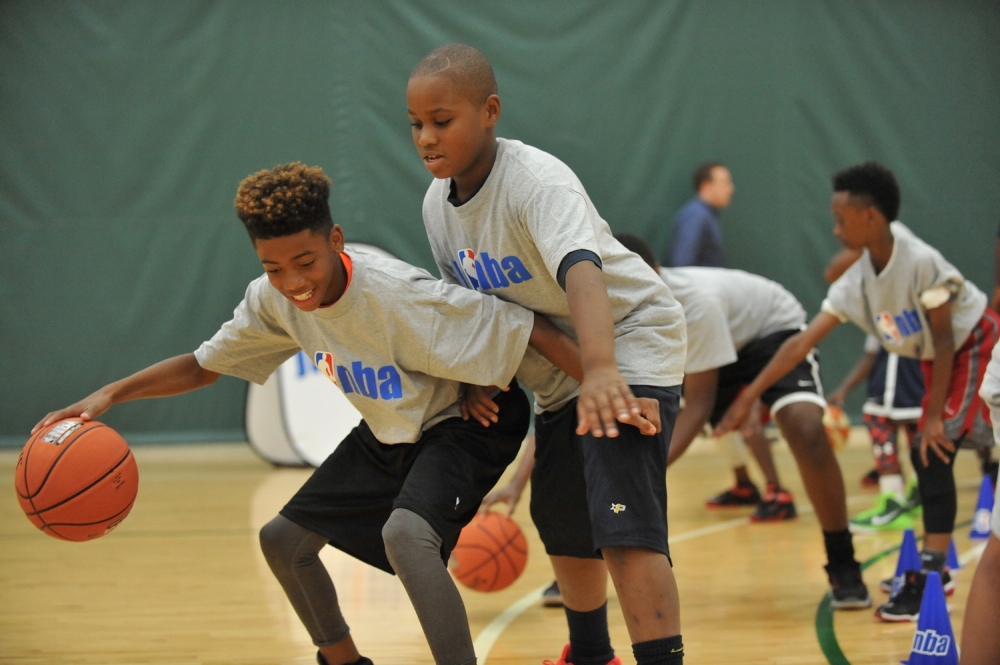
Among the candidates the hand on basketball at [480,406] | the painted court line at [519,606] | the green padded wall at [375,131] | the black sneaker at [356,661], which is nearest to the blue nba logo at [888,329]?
the painted court line at [519,606]

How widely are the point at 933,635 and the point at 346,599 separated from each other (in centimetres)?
206

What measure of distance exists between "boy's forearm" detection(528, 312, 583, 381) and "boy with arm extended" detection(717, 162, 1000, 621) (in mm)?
1393

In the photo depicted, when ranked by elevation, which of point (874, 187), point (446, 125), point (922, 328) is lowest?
point (922, 328)

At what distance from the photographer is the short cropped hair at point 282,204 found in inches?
94.5

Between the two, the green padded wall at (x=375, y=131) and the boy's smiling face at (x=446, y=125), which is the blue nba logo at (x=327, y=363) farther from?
the green padded wall at (x=375, y=131)

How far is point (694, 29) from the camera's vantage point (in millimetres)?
8023

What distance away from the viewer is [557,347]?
2467mm

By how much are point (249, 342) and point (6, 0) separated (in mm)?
6105

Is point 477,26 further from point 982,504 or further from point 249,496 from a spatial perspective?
point 982,504

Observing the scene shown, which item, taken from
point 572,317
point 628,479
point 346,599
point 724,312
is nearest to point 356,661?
point 628,479

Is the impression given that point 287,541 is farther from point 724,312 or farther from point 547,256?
point 724,312

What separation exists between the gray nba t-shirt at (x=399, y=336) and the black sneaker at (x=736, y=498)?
11.2 feet

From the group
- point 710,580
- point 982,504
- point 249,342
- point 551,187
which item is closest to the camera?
point 551,187

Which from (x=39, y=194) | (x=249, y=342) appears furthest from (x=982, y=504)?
(x=39, y=194)
